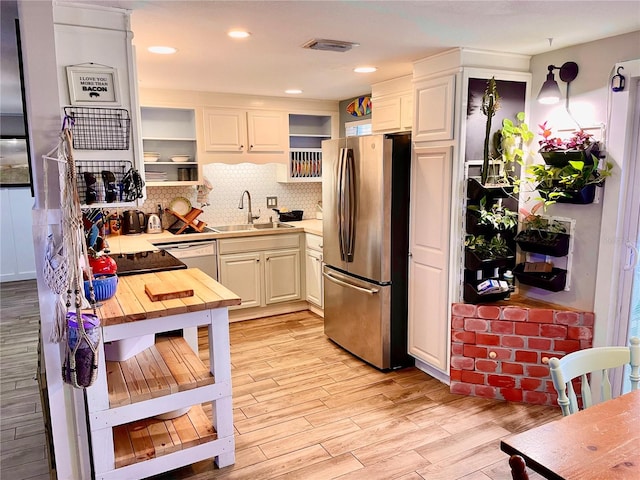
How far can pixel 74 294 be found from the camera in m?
1.85

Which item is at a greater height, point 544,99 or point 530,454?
point 544,99

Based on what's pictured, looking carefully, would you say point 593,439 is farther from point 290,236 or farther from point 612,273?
point 290,236

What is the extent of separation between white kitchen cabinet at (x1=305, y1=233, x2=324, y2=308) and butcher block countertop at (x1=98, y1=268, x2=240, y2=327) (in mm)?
2015

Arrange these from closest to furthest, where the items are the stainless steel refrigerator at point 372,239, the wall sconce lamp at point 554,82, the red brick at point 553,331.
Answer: the wall sconce lamp at point 554,82
the red brick at point 553,331
the stainless steel refrigerator at point 372,239

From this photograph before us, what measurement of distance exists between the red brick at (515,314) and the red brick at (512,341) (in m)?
0.12

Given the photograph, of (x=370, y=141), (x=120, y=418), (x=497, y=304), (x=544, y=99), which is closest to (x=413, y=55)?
(x=370, y=141)

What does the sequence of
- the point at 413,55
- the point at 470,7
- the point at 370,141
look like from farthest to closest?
the point at 370,141
the point at 413,55
the point at 470,7

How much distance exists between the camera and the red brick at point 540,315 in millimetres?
2889

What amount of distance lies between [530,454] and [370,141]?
2425 mm

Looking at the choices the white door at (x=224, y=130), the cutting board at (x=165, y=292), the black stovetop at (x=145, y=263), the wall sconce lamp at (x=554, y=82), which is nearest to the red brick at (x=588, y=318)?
the wall sconce lamp at (x=554, y=82)

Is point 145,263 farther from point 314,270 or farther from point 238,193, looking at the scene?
point 238,193

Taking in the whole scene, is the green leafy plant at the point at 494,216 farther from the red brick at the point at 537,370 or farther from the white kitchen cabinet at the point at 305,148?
the white kitchen cabinet at the point at 305,148

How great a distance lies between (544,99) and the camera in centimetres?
278

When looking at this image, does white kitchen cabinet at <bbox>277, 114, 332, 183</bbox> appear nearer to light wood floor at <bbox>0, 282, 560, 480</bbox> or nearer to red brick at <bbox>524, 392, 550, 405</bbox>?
light wood floor at <bbox>0, 282, 560, 480</bbox>
